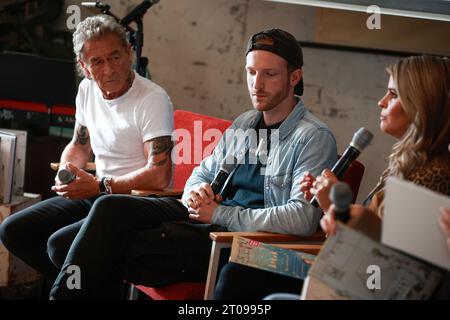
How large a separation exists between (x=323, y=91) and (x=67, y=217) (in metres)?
1.81

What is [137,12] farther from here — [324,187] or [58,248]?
[324,187]

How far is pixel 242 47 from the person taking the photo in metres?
4.16

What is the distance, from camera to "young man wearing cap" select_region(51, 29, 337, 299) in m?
2.34

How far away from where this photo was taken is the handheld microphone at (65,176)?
9.18 feet

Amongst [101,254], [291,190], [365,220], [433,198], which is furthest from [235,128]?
[433,198]

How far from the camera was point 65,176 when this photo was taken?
2797 millimetres

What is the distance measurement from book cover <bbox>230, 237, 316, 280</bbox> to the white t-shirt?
85 centimetres

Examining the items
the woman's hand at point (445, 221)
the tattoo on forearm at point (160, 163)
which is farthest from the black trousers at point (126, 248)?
the woman's hand at point (445, 221)

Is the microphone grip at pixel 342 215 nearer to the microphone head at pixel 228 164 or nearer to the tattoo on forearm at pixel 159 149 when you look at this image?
the microphone head at pixel 228 164

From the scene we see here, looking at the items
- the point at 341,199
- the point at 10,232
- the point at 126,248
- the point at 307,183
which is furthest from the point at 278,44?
the point at 10,232

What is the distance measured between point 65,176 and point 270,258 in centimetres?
108

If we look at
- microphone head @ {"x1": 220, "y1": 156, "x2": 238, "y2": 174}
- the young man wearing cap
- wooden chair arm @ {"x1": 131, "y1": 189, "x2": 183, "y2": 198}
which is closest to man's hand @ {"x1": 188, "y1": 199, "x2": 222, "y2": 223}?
the young man wearing cap

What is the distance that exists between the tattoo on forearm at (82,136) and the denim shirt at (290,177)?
881mm
